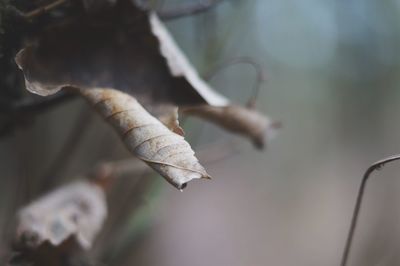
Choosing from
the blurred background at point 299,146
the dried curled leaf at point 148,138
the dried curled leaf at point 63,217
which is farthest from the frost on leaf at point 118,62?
the blurred background at point 299,146

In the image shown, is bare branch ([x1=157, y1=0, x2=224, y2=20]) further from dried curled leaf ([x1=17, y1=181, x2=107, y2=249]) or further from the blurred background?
the blurred background

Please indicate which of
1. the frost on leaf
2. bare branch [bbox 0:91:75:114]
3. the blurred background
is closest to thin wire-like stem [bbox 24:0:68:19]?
the frost on leaf

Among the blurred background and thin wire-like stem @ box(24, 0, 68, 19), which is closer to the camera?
thin wire-like stem @ box(24, 0, 68, 19)

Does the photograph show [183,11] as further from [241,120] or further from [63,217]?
[63,217]

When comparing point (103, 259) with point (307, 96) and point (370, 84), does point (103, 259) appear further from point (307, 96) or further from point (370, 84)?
point (307, 96)

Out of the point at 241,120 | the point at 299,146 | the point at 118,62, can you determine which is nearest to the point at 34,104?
the point at 118,62
